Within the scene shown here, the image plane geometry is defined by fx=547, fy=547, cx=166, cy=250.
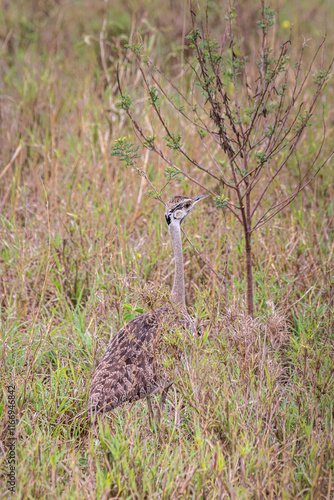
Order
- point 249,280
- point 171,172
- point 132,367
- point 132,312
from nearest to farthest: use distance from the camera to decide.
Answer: point 132,367
point 171,172
point 249,280
point 132,312

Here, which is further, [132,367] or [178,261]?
[178,261]

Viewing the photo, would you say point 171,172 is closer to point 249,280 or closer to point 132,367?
point 249,280

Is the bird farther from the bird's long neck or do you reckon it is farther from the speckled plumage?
the bird's long neck

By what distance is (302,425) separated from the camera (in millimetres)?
2578

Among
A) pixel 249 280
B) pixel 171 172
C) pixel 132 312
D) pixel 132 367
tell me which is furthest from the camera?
pixel 132 312

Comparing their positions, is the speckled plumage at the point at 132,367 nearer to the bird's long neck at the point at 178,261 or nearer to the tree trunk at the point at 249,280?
A: the bird's long neck at the point at 178,261

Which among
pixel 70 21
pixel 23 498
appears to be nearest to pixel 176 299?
pixel 23 498

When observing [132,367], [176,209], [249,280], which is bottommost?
[132,367]

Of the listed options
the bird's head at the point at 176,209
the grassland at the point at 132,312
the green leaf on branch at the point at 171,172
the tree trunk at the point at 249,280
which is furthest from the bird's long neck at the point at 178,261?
the tree trunk at the point at 249,280

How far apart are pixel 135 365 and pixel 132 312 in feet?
2.27

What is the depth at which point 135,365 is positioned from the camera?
280 cm

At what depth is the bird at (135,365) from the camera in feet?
8.80

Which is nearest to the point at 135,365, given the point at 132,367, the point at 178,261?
the point at 132,367

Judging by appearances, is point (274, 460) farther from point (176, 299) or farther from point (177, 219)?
point (177, 219)
